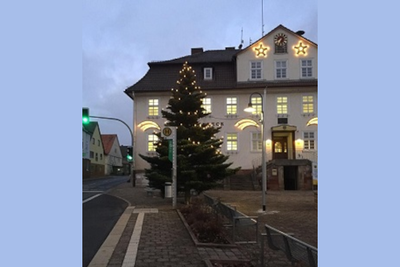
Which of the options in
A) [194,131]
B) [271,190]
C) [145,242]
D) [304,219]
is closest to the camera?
[145,242]

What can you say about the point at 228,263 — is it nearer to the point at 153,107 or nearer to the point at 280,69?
the point at 153,107

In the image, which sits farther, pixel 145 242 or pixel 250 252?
pixel 145 242

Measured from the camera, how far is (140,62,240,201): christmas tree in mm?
17391

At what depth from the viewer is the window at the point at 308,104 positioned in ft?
105

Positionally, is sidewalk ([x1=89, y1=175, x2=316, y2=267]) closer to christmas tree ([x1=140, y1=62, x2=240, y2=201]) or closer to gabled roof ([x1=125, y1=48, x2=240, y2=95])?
christmas tree ([x1=140, y1=62, x2=240, y2=201])

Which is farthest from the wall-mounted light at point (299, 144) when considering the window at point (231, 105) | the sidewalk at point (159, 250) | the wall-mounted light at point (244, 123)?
the sidewalk at point (159, 250)

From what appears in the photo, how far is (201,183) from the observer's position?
56.3 feet

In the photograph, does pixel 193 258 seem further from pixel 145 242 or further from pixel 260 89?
pixel 260 89

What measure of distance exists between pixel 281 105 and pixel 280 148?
3701 mm

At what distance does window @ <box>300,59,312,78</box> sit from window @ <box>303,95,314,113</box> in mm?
1807

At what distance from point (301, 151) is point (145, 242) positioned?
980 inches

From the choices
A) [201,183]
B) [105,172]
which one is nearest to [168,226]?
[201,183]

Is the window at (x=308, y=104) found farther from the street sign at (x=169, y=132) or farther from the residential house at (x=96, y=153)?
the residential house at (x=96, y=153)

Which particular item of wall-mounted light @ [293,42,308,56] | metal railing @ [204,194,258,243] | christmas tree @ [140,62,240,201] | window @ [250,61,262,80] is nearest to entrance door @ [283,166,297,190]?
window @ [250,61,262,80]
